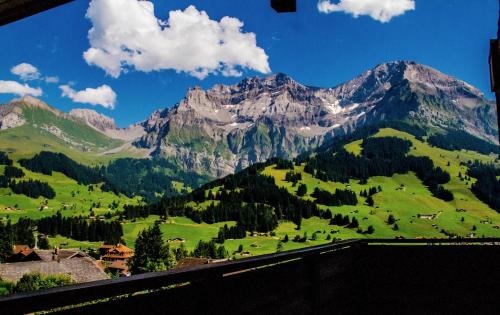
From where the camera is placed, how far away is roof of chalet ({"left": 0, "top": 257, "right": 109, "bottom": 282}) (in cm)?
8075

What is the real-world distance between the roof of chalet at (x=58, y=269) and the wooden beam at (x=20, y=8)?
285 ft

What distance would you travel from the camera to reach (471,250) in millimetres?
9219

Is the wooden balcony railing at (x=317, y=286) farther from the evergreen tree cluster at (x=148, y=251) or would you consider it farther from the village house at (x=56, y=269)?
the evergreen tree cluster at (x=148, y=251)

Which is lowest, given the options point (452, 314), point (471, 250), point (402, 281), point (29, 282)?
point (29, 282)

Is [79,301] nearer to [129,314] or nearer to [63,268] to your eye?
[129,314]

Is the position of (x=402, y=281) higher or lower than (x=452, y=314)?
higher

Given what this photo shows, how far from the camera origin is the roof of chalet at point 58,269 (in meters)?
80.8

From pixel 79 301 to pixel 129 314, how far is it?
665mm

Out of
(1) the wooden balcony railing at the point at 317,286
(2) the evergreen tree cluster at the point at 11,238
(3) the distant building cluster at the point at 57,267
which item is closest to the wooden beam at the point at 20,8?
(1) the wooden balcony railing at the point at 317,286

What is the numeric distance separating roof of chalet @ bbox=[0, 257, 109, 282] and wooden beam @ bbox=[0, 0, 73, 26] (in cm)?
8701

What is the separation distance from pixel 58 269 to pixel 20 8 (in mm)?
92874

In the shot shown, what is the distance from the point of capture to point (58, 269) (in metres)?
85.8

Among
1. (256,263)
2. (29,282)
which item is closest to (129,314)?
(256,263)

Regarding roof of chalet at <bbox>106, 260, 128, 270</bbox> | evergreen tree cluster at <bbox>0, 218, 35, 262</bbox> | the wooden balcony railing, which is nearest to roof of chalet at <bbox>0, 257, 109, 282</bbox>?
roof of chalet at <bbox>106, 260, 128, 270</bbox>
